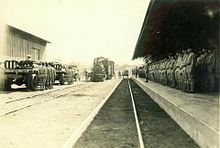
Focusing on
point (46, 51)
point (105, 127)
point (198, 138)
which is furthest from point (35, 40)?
point (198, 138)

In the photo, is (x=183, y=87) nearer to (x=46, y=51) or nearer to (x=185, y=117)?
(x=185, y=117)

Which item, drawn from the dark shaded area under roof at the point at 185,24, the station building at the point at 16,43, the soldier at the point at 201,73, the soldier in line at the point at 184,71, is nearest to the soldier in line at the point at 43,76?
the station building at the point at 16,43

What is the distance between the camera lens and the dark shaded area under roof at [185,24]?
1143 cm

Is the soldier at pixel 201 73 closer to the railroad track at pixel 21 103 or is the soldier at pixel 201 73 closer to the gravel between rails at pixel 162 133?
the gravel between rails at pixel 162 133

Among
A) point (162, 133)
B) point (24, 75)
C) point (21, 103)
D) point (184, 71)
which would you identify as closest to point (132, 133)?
point (162, 133)

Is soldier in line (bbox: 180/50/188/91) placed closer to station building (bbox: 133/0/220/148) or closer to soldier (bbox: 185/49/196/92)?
soldier (bbox: 185/49/196/92)

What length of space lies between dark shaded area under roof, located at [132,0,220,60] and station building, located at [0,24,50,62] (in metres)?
17.4

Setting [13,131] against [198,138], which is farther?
[13,131]

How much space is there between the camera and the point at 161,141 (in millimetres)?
7723

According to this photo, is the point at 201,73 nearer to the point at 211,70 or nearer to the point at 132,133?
the point at 211,70

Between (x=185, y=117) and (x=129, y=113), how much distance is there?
4.39 metres

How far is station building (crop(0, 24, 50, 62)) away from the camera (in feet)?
104

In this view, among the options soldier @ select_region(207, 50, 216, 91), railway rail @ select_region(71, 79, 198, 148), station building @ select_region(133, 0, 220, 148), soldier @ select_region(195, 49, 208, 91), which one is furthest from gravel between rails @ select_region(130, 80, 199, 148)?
soldier @ select_region(195, 49, 208, 91)

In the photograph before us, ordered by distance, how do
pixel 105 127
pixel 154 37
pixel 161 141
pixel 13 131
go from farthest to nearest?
1. pixel 154 37
2. pixel 105 127
3. pixel 13 131
4. pixel 161 141
